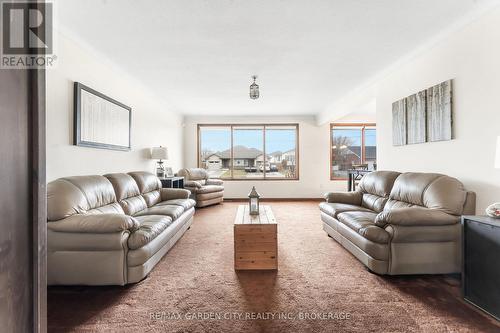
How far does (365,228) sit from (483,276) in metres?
0.89

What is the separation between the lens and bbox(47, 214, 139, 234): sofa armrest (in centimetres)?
215

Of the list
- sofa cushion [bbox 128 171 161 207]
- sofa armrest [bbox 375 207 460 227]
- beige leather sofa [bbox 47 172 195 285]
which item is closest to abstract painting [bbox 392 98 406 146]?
sofa armrest [bbox 375 207 460 227]

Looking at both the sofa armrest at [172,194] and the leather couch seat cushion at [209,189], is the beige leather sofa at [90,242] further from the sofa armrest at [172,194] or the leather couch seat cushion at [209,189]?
the leather couch seat cushion at [209,189]

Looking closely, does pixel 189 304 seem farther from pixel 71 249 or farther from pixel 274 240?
pixel 71 249

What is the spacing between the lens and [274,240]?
8.47 feet

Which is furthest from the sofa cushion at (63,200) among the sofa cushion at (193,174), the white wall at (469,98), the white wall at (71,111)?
the white wall at (469,98)

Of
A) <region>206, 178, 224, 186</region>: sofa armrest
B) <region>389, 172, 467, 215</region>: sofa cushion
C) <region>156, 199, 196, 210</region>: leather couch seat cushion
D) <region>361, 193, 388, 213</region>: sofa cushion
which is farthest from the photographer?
<region>206, 178, 224, 186</region>: sofa armrest

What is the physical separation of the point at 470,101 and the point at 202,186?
5.13 meters

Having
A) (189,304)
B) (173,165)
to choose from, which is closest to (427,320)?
(189,304)

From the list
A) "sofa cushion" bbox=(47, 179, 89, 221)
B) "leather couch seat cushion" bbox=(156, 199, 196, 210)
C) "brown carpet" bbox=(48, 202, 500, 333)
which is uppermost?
"sofa cushion" bbox=(47, 179, 89, 221)

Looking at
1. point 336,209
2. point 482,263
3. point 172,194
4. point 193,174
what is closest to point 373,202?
point 336,209

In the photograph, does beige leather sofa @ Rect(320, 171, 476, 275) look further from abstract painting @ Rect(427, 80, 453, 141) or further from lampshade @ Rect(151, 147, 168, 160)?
lampshade @ Rect(151, 147, 168, 160)

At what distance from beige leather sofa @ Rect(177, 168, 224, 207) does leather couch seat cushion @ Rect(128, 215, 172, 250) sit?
282cm

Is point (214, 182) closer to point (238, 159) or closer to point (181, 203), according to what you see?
point (238, 159)
